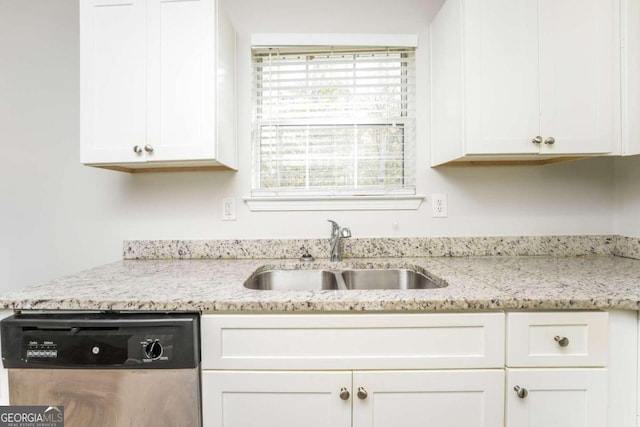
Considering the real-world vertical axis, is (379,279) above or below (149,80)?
below

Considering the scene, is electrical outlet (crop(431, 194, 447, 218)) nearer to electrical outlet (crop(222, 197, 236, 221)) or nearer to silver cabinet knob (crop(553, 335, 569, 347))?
silver cabinet knob (crop(553, 335, 569, 347))

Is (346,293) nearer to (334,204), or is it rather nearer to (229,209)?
(334,204)

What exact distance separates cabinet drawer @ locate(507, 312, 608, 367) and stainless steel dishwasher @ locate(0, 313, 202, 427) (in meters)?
1.02

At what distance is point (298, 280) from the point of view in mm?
1588

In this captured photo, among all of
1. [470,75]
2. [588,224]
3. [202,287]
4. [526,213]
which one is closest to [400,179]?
[470,75]

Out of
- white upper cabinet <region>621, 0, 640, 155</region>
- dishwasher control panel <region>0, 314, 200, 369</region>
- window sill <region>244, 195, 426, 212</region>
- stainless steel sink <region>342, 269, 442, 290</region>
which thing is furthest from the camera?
window sill <region>244, 195, 426, 212</region>

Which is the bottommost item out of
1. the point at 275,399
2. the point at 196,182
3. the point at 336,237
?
the point at 275,399

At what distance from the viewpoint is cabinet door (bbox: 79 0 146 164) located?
136 cm

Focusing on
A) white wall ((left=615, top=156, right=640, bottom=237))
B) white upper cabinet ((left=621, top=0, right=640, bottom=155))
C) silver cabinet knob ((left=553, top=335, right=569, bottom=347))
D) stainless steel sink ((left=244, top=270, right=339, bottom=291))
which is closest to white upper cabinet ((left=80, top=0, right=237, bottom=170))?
stainless steel sink ((left=244, top=270, right=339, bottom=291))

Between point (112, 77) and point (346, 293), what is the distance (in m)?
1.39

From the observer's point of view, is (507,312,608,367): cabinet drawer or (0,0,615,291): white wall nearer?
(507,312,608,367): cabinet drawer

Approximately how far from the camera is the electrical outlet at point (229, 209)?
1719 mm

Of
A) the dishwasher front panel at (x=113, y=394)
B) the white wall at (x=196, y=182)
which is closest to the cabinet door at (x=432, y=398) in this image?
the dishwasher front panel at (x=113, y=394)

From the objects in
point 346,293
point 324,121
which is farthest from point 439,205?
point 346,293
